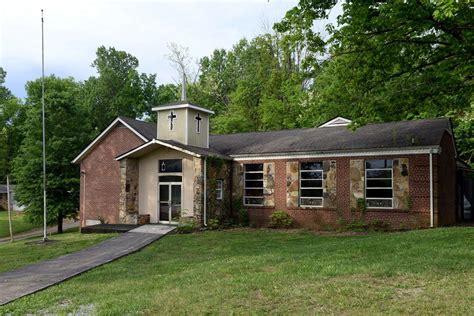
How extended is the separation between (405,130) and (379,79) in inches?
173

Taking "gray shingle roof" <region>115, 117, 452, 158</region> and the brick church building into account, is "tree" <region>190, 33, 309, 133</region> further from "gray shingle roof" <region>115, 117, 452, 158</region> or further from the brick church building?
the brick church building

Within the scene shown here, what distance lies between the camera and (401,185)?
16.8 metres

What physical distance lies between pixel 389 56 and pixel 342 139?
5.82 metres

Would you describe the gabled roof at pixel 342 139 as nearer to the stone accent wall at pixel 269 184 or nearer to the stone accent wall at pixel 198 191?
the stone accent wall at pixel 269 184

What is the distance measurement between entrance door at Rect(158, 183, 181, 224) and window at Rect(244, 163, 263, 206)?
3.23 m

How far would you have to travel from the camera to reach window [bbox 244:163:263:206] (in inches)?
791

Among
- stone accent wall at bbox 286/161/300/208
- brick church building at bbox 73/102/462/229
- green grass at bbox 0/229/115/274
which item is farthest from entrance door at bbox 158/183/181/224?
stone accent wall at bbox 286/161/300/208

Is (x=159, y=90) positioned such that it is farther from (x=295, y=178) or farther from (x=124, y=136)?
(x=295, y=178)

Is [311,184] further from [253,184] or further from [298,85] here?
[298,85]

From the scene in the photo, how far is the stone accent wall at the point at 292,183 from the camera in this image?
19109 millimetres

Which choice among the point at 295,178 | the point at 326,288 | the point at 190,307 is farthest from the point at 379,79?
the point at 190,307

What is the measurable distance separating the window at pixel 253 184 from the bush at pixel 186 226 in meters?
3.18

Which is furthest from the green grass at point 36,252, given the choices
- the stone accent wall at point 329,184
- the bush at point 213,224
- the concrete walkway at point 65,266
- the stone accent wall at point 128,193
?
the stone accent wall at point 329,184

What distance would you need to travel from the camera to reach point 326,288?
7160 millimetres
